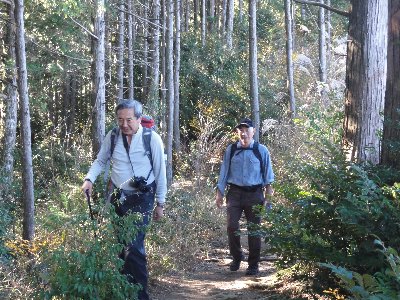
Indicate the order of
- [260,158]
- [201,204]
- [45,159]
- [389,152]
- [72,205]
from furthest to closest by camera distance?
[45,159] < [201,204] < [72,205] < [260,158] < [389,152]

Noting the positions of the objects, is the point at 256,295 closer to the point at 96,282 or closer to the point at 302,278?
the point at 302,278

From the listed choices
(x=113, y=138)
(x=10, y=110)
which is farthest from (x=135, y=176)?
(x=10, y=110)

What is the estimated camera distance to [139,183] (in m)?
6.40

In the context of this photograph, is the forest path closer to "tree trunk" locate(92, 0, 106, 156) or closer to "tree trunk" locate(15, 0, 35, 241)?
"tree trunk" locate(15, 0, 35, 241)

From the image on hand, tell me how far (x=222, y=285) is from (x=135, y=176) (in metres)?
2.66

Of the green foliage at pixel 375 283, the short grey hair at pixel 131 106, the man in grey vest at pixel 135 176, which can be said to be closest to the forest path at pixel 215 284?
the man in grey vest at pixel 135 176

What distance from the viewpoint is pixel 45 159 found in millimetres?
15711

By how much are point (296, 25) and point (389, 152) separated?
3694cm

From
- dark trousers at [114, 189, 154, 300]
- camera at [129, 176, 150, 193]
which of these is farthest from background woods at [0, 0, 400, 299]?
camera at [129, 176, 150, 193]

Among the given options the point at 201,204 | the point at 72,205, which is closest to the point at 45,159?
the point at 201,204

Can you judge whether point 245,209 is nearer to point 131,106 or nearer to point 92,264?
point 131,106

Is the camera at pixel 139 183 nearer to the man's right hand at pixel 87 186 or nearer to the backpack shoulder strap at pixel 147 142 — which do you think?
the backpack shoulder strap at pixel 147 142

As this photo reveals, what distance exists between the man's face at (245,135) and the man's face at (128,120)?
252cm

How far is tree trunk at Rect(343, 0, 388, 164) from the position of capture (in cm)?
786
